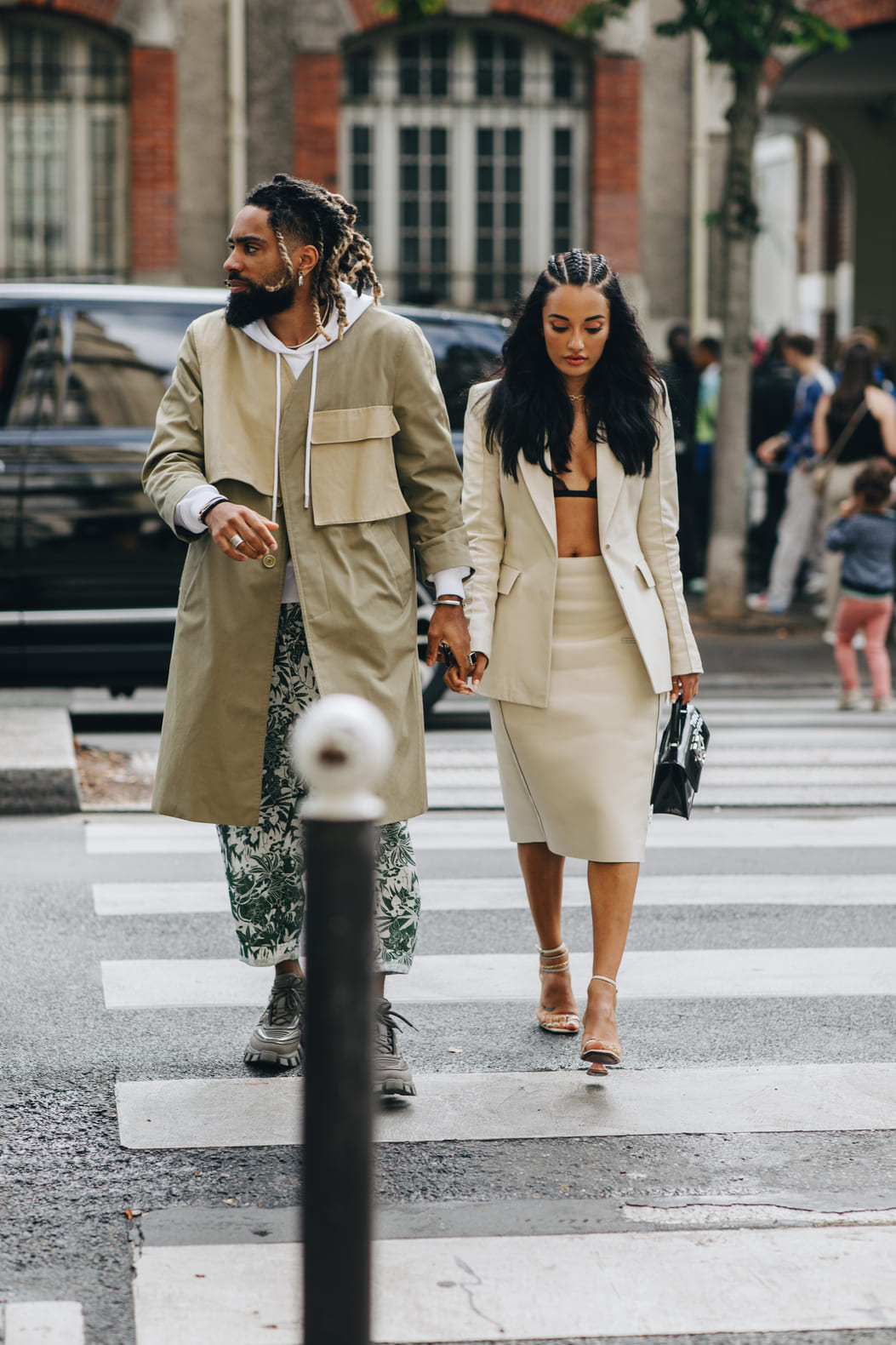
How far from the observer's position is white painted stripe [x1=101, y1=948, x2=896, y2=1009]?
17.0 ft

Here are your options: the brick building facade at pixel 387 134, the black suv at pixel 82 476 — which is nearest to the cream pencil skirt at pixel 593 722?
the black suv at pixel 82 476

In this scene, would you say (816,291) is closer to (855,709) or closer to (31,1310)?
(855,709)

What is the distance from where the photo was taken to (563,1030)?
4.85 meters

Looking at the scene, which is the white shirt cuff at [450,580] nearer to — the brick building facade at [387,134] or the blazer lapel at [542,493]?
the blazer lapel at [542,493]

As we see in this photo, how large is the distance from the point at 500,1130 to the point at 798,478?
35.1 feet

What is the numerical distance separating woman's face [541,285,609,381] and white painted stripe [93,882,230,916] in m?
2.24

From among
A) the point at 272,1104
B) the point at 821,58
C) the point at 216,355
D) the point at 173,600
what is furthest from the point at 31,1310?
the point at 821,58

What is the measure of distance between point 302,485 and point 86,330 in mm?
5079

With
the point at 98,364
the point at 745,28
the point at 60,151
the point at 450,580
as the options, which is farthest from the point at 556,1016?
the point at 60,151

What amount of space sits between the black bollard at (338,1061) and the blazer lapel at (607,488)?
2.36 meters

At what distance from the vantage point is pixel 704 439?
15.3 m

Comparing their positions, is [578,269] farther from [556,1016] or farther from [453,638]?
[556,1016]

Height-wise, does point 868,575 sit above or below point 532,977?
above

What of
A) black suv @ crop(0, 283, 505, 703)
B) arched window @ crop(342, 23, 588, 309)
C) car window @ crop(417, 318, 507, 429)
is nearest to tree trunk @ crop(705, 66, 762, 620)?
arched window @ crop(342, 23, 588, 309)
